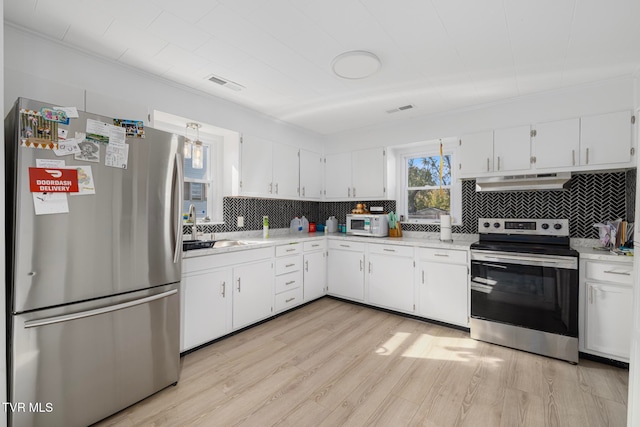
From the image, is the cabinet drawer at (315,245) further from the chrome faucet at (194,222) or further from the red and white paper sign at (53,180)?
the red and white paper sign at (53,180)

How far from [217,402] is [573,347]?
9.19ft

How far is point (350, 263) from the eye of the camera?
377 centimetres

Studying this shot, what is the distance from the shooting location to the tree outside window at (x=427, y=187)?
372 centimetres

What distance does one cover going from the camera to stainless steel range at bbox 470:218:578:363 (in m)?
2.40

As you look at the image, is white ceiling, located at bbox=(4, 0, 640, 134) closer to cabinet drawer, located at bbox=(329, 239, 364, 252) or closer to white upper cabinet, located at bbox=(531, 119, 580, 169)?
white upper cabinet, located at bbox=(531, 119, 580, 169)

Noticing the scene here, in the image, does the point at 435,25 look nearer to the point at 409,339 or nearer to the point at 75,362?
the point at 409,339

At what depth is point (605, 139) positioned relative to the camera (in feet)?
8.38

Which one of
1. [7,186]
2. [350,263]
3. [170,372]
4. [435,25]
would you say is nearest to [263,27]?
[435,25]

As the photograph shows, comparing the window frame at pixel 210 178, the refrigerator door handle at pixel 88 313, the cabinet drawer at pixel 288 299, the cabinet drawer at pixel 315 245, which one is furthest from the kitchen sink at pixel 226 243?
the refrigerator door handle at pixel 88 313

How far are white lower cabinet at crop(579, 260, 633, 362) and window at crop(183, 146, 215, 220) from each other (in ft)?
12.1

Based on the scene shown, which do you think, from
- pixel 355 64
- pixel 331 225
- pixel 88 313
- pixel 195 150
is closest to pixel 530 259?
pixel 355 64

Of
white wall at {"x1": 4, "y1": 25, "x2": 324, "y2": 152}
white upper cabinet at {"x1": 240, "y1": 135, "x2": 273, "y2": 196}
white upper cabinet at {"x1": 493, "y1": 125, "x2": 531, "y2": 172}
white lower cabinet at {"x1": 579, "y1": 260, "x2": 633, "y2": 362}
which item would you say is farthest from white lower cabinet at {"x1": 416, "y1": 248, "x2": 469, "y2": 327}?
white wall at {"x1": 4, "y1": 25, "x2": 324, "y2": 152}

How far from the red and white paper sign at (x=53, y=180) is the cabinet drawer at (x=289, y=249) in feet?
6.64

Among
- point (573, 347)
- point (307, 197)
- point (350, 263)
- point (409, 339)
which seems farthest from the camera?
point (307, 197)
